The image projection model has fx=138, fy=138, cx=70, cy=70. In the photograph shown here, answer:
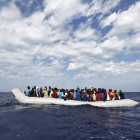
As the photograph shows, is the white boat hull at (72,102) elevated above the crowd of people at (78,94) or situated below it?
below

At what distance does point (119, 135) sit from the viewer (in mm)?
6098

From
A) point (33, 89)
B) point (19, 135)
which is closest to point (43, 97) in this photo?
point (33, 89)

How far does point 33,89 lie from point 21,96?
156 cm

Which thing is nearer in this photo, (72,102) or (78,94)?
(72,102)

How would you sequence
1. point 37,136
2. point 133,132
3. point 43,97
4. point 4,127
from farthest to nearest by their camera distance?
point 43,97
point 4,127
point 133,132
point 37,136

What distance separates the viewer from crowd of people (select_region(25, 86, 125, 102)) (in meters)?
15.1

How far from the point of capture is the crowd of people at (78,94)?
15062 millimetres

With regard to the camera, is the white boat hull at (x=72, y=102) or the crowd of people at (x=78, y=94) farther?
the crowd of people at (x=78, y=94)

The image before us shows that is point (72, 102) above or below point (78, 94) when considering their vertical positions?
below

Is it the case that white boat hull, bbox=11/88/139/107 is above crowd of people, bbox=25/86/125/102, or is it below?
below

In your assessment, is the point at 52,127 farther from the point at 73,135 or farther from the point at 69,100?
the point at 69,100

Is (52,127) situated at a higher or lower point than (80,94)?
lower

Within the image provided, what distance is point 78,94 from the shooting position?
15273 mm

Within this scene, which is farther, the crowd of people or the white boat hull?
the crowd of people
